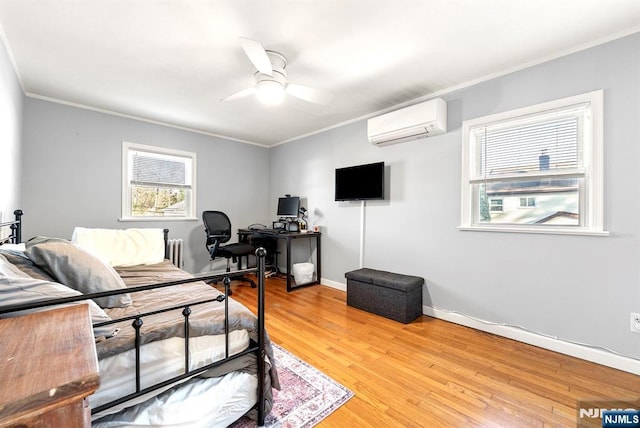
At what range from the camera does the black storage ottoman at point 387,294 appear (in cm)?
278

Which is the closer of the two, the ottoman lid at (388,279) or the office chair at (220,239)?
the ottoman lid at (388,279)

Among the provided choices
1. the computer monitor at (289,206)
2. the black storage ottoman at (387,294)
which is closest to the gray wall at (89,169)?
the computer monitor at (289,206)

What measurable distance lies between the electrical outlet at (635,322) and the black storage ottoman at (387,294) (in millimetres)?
1504

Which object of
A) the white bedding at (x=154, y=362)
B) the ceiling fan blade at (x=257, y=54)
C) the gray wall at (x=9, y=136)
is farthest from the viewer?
the gray wall at (x=9, y=136)

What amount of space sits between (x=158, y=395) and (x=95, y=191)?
322 centimetres

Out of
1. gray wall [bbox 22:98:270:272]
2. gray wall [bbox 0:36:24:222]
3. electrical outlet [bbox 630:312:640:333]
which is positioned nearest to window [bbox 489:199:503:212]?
electrical outlet [bbox 630:312:640:333]

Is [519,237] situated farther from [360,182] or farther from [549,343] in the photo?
[360,182]

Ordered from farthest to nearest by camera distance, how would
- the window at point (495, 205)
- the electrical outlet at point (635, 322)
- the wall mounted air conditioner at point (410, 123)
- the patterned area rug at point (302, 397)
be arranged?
the wall mounted air conditioner at point (410, 123)
the window at point (495, 205)
the electrical outlet at point (635, 322)
the patterned area rug at point (302, 397)

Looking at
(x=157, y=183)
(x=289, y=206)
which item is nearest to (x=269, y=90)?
(x=289, y=206)

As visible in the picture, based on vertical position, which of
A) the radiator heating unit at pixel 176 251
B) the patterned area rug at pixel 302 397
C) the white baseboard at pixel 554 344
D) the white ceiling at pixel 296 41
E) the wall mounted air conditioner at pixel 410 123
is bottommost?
the patterned area rug at pixel 302 397

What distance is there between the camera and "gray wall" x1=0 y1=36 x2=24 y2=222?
6.78ft

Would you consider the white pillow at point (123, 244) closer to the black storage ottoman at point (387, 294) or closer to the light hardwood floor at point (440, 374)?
the light hardwood floor at point (440, 374)

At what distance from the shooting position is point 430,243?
299 cm

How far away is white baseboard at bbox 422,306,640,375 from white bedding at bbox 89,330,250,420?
7.30 ft
